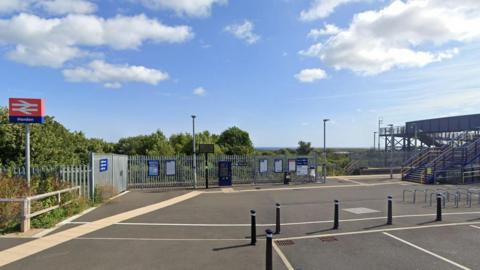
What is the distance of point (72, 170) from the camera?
51.6ft

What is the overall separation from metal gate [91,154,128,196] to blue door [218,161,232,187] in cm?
630

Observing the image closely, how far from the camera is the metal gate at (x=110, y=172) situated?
58.5 feet

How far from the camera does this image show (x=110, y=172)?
20.4 m

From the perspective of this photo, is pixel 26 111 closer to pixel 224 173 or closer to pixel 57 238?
pixel 57 238

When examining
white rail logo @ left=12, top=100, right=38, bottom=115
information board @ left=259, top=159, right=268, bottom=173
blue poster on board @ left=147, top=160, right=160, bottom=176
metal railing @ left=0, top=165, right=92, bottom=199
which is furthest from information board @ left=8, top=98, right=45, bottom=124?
information board @ left=259, top=159, right=268, bottom=173

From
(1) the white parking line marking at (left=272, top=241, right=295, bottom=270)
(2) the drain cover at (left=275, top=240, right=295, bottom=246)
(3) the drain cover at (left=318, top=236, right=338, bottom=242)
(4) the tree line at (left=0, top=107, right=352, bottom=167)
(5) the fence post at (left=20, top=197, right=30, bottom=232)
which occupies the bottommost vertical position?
(2) the drain cover at (left=275, top=240, right=295, bottom=246)

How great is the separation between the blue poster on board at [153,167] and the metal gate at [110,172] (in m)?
1.73

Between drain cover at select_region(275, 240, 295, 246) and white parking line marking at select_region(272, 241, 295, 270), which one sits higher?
white parking line marking at select_region(272, 241, 295, 270)

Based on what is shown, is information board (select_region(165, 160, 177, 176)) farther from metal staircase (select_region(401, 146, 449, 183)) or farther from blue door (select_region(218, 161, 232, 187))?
metal staircase (select_region(401, 146, 449, 183))

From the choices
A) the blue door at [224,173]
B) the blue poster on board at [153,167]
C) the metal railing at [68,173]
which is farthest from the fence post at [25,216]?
the blue door at [224,173]

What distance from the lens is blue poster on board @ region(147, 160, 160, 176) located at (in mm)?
26047

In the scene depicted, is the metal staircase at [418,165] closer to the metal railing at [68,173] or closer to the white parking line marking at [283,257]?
the metal railing at [68,173]

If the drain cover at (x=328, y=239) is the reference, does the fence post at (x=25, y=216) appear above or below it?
above

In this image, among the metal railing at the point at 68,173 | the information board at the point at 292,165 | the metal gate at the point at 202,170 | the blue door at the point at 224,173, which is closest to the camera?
the metal railing at the point at 68,173
